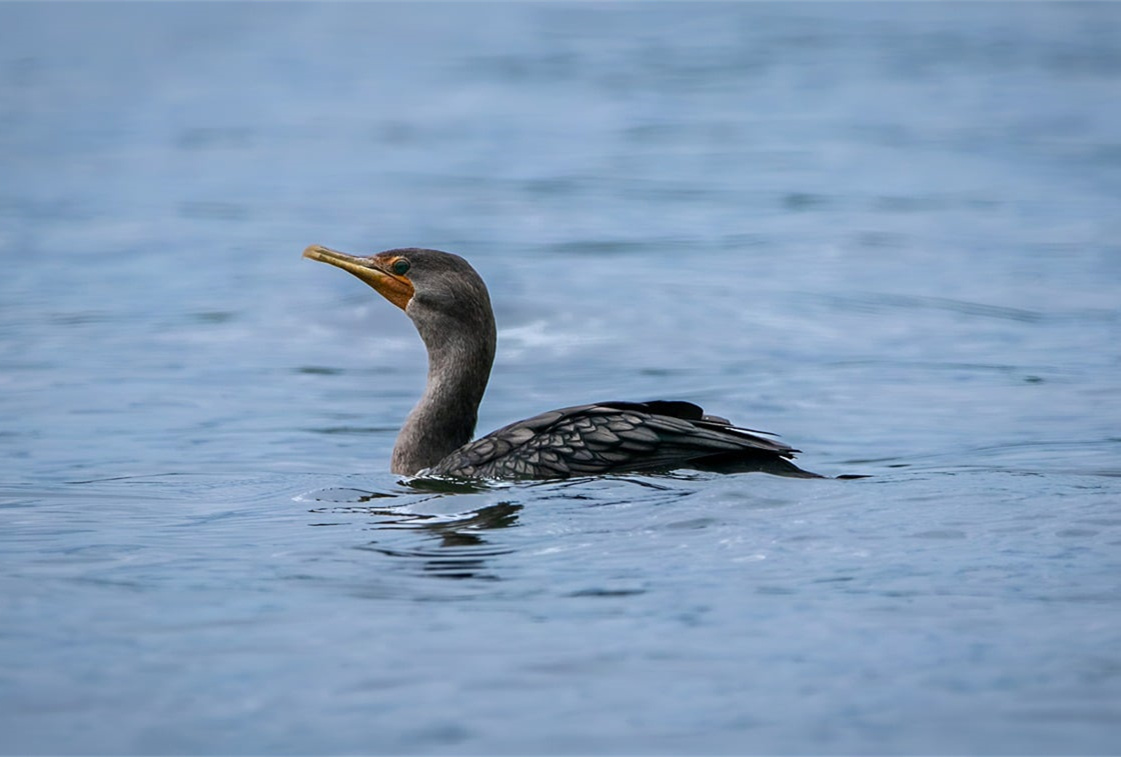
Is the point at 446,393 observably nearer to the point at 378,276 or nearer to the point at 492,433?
the point at 492,433

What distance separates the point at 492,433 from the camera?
854 cm

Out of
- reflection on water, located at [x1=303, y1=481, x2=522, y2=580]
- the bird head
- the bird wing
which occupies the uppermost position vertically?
the bird head

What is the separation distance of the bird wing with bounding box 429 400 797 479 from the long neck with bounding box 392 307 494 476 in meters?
0.65

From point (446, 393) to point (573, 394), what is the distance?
3275 mm

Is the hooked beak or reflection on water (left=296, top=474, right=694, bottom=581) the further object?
the hooked beak

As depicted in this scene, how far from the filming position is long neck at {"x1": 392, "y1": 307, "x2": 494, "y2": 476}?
8.86 m

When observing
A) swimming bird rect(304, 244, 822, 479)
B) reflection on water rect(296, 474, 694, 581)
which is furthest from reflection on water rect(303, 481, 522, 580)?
swimming bird rect(304, 244, 822, 479)

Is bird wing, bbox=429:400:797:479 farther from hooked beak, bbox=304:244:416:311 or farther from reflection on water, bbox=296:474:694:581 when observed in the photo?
hooked beak, bbox=304:244:416:311

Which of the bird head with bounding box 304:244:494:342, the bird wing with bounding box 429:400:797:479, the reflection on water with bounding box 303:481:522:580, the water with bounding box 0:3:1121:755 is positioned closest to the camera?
the water with bounding box 0:3:1121:755

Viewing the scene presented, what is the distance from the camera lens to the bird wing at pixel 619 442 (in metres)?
7.93

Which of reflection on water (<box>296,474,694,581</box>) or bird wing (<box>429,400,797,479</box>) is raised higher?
bird wing (<box>429,400,797,479</box>)

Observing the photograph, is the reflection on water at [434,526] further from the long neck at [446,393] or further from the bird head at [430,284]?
the bird head at [430,284]

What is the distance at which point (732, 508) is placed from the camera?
25.2 feet

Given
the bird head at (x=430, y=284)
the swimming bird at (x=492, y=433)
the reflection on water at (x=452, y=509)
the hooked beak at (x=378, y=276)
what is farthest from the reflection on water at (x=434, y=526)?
the hooked beak at (x=378, y=276)
